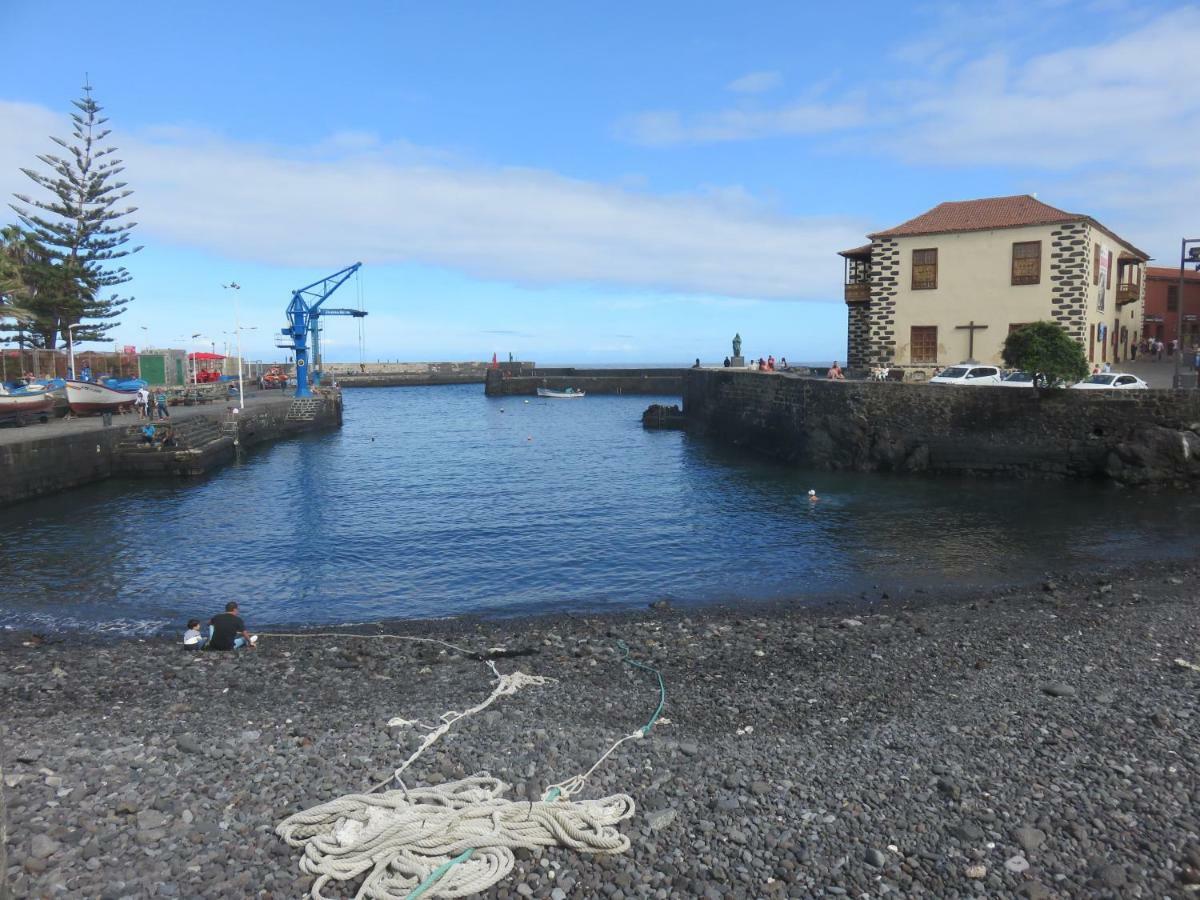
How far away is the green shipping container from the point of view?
5659 centimetres

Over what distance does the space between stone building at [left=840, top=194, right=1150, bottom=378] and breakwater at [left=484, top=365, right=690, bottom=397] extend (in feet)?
195

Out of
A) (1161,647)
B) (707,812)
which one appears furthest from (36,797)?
(1161,647)

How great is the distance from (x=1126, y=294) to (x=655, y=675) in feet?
138

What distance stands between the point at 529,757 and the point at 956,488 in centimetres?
2439

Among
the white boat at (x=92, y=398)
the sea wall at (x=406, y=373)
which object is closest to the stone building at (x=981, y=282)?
the white boat at (x=92, y=398)

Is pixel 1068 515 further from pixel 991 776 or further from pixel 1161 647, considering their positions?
pixel 991 776

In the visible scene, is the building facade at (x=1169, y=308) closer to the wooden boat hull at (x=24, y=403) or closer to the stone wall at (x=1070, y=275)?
the stone wall at (x=1070, y=275)

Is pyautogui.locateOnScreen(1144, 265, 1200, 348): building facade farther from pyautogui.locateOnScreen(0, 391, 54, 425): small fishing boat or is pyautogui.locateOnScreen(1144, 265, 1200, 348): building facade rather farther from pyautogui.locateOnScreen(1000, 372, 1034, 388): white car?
pyautogui.locateOnScreen(0, 391, 54, 425): small fishing boat

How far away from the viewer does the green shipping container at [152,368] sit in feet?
186

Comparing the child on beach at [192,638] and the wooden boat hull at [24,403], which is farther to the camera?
the wooden boat hull at [24,403]

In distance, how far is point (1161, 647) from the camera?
449 inches

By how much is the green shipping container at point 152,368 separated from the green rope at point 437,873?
196 feet

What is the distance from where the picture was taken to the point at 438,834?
6.47m

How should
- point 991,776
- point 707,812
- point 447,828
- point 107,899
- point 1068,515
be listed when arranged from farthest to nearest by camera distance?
1. point 1068,515
2. point 991,776
3. point 707,812
4. point 447,828
5. point 107,899
